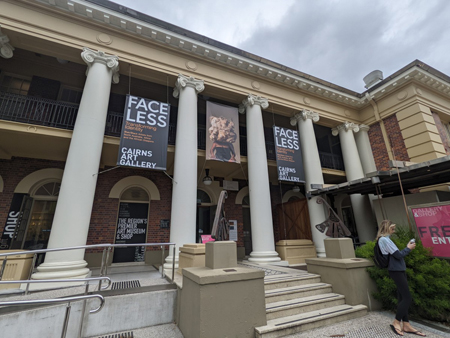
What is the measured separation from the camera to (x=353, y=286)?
4.45 metres

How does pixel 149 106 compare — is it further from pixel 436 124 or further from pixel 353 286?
pixel 436 124

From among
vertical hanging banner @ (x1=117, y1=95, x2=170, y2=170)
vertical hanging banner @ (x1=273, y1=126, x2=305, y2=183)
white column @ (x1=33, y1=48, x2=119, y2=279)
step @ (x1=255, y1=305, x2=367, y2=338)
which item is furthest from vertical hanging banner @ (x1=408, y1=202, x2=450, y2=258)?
white column @ (x1=33, y1=48, x2=119, y2=279)

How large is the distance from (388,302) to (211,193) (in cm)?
779

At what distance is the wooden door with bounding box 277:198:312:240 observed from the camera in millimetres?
10461

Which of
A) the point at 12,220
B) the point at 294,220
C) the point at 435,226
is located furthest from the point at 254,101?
the point at 12,220

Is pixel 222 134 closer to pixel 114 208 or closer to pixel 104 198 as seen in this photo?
pixel 114 208

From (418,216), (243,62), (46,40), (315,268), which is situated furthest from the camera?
(243,62)

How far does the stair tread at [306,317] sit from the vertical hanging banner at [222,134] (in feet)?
17.5

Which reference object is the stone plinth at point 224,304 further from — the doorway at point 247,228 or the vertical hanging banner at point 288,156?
the doorway at point 247,228

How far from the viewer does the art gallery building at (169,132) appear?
6.59m

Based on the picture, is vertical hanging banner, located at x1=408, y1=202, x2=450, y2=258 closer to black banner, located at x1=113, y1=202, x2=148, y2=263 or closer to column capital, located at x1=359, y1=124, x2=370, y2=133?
column capital, located at x1=359, y1=124, x2=370, y2=133

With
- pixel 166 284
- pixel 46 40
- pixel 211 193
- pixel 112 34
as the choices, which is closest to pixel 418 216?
pixel 166 284

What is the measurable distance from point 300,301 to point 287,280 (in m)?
0.65

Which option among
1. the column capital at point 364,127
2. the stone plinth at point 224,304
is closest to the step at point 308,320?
the stone plinth at point 224,304
